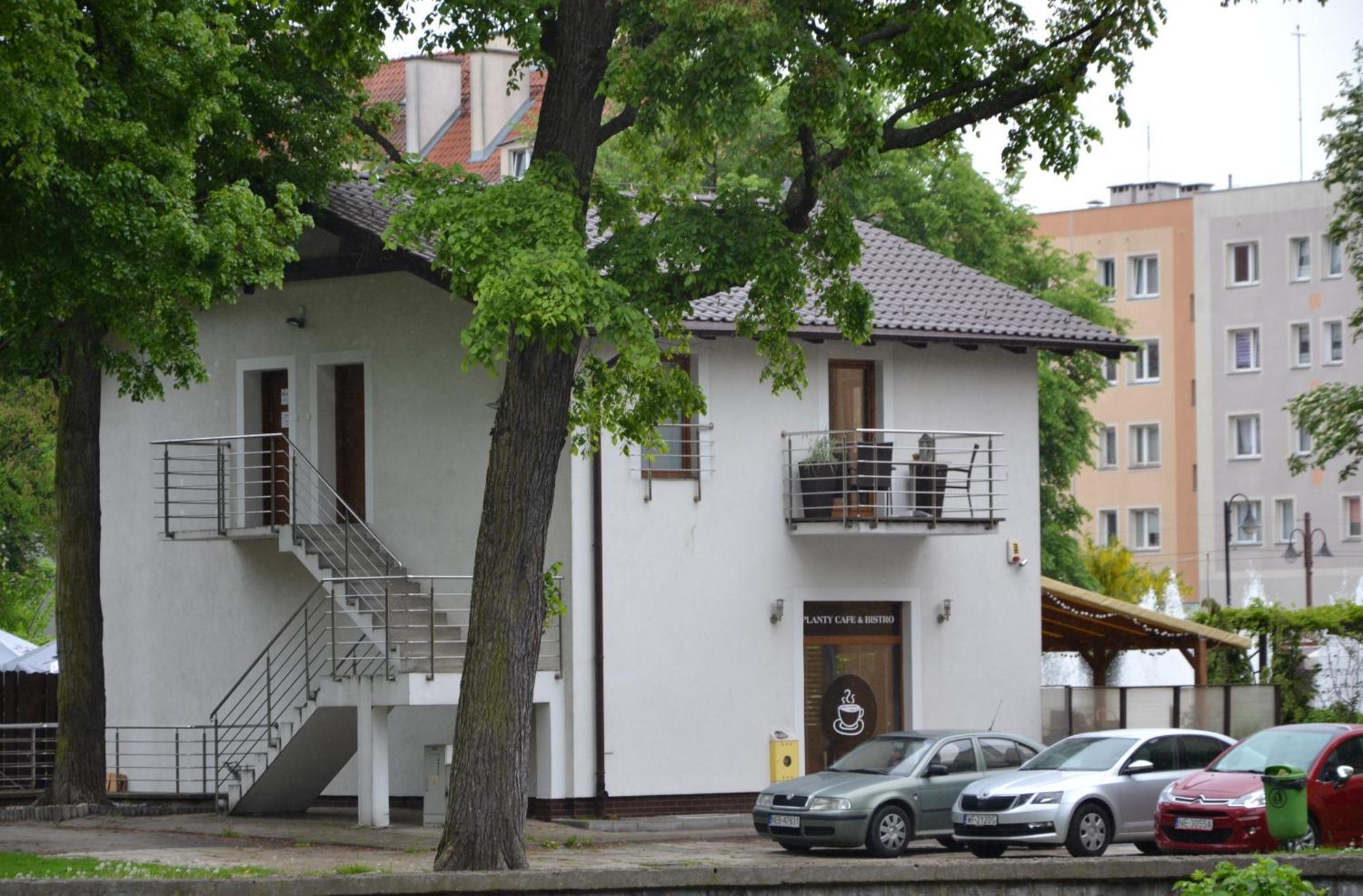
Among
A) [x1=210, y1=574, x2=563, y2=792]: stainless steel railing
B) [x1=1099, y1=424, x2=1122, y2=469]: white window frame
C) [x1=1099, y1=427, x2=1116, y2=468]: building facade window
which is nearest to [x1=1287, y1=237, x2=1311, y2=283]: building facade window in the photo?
[x1=1099, y1=424, x2=1122, y2=469]: white window frame

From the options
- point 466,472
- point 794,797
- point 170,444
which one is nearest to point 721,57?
point 794,797

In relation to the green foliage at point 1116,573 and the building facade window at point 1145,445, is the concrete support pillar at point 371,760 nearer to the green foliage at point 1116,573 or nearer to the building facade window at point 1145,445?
the green foliage at point 1116,573

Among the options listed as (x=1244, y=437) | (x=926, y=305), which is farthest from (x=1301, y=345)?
(x=926, y=305)

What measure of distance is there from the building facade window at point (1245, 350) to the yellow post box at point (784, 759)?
5189 centimetres

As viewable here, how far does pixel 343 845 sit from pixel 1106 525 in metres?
61.0

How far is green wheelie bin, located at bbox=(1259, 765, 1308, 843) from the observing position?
64.2 ft

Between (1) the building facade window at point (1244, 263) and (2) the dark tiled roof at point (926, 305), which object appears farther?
(1) the building facade window at point (1244, 263)

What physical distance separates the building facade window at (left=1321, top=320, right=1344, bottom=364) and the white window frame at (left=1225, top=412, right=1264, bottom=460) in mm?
3316

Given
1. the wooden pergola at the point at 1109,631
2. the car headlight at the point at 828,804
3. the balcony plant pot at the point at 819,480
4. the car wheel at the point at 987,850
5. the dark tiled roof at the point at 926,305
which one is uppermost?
the dark tiled roof at the point at 926,305

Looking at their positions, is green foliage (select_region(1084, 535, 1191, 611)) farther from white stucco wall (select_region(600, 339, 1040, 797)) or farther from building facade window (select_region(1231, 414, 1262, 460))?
white stucco wall (select_region(600, 339, 1040, 797))

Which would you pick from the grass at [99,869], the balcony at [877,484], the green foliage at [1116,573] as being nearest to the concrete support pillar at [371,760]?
the grass at [99,869]

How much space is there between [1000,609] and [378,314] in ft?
32.6

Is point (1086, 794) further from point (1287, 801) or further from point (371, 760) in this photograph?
point (371, 760)

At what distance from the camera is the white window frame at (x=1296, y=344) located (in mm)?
75875
